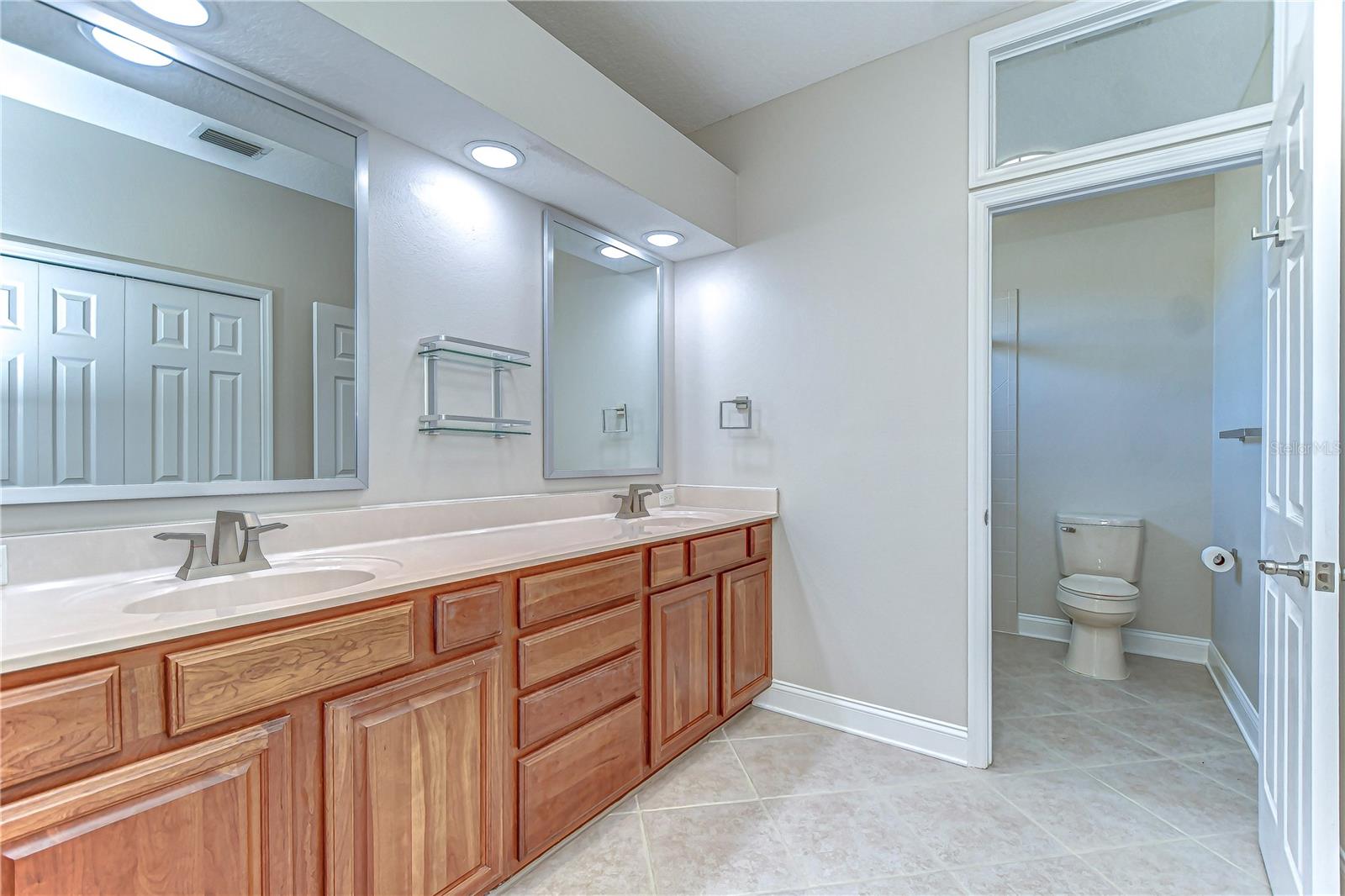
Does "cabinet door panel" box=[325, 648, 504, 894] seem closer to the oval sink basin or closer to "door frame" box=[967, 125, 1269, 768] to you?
the oval sink basin

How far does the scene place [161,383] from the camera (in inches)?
55.2

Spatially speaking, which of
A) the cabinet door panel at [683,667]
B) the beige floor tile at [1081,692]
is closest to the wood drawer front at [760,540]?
the cabinet door panel at [683,667]

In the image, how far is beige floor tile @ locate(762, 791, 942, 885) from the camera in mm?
1655

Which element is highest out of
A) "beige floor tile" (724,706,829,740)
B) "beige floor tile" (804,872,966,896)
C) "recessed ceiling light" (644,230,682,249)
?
"recessed ceiling light" (644,230,682,249)

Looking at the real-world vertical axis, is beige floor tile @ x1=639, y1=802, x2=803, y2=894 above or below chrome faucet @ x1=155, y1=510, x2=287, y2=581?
below

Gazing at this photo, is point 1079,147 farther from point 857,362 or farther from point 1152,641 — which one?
point 1152,641

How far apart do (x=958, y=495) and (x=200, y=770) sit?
7.25ft

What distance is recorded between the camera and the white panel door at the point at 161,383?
4.47 feet

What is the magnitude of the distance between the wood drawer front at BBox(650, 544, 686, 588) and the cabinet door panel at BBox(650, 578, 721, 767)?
1.9 inches

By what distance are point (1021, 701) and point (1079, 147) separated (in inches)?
87.7

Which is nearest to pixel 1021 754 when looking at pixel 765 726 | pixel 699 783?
pixel 765 726

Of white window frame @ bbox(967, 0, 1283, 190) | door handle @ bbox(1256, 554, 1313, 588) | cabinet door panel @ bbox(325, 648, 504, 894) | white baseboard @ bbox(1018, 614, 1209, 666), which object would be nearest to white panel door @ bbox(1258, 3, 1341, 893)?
door handle @ bbox(1256, 554, 1313, 588)

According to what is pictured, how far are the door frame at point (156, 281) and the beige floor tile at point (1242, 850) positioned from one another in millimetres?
2746

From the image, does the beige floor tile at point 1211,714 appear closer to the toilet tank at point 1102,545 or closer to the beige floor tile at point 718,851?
the toilet tank at point 1102,545
